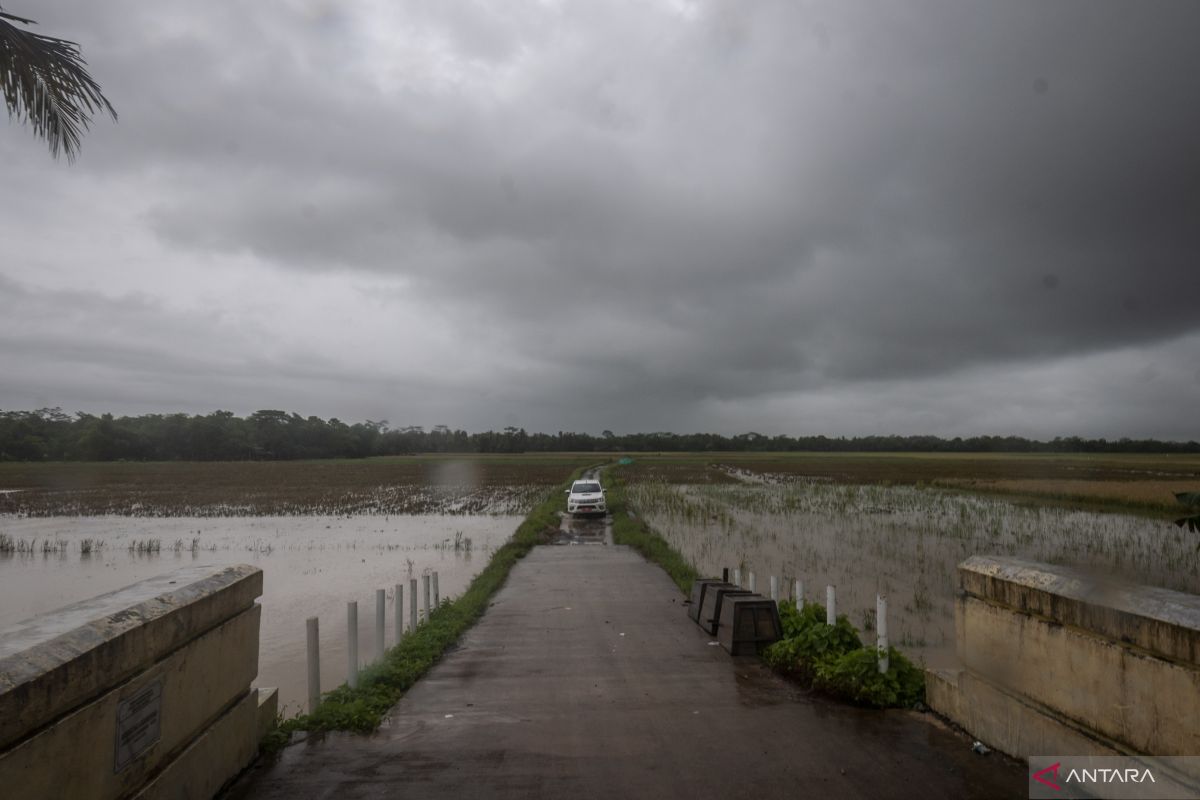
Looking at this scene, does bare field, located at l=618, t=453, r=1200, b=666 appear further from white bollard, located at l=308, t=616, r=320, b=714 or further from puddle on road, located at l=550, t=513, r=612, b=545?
white bollard, located at l=308, t=616, r=320, b=714

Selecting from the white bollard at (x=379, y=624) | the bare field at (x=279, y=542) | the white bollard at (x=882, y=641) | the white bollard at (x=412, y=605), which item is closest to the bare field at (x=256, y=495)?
the bare field at (x=279, y=542)

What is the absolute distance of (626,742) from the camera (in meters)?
5.81

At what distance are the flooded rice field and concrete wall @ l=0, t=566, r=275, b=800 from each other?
584cm

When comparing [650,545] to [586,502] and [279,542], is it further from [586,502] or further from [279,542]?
[279,542]

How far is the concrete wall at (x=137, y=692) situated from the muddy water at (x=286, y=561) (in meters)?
3.20

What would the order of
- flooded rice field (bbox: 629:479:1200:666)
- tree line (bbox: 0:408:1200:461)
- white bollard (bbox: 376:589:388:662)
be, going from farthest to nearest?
tree line (bbox: 0:408:1200:461)
flooded rice field (bbox: 629:479:1200:666)
white bollard (bbox: 376:589:388:662)

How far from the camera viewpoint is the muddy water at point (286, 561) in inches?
472

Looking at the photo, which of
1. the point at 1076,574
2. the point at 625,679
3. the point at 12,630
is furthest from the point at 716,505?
the point at 12,630

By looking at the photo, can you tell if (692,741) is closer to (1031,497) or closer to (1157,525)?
(1157,525)

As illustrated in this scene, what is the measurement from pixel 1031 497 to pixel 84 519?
145 feet

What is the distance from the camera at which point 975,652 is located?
222 inches

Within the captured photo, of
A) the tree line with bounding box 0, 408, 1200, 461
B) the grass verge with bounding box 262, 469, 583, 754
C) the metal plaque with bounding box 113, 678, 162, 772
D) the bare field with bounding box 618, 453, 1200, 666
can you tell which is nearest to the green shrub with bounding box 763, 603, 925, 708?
the bare field with bounding box 618, 453, 1200, 666

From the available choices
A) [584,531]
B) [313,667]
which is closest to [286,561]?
[584,531]

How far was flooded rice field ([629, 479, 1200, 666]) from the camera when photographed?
13.7m
